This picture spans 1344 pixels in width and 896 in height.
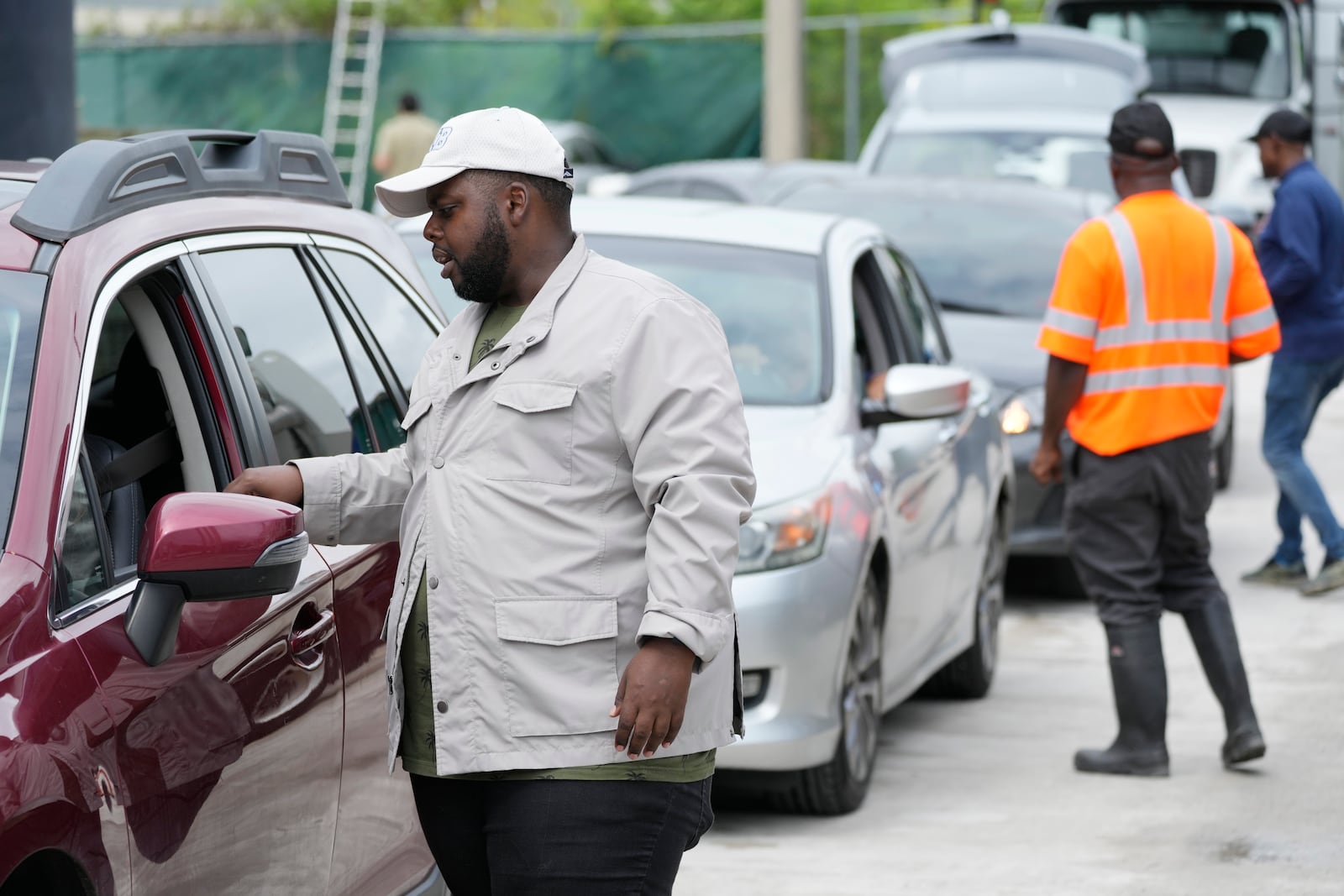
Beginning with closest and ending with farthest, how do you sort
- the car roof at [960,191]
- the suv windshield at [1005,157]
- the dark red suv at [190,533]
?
1. the dark red suv at [190,533]
2. the car roof at [960,191]
3. the suv windshield at [1005,157]

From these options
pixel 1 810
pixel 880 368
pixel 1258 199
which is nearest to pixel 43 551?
pixel 1 810

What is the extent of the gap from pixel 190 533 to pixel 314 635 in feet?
2.05

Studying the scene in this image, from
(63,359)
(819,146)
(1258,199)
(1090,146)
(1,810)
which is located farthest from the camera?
(819,146)

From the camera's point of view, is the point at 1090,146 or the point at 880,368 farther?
the point at 1090,146

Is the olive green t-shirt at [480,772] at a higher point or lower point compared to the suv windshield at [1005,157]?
lower

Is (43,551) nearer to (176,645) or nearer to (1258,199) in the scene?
(176,645)

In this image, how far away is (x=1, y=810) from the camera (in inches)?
95.2

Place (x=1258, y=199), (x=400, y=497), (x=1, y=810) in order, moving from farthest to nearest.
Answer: (x=1258, y=199), (x=400, y=497), (x=1, y=810)

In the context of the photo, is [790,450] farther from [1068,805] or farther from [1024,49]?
[1024,49]

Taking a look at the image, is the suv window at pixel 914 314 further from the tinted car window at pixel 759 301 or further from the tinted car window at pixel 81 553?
the tinted car window at pixel 81 553

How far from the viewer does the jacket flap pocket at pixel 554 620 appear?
9.96 feet

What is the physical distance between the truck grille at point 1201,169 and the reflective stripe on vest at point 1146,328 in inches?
432

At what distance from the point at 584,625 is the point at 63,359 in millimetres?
828

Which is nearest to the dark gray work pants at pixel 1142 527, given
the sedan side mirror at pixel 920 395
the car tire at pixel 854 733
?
the sedan side mirror at pixel 920 395
